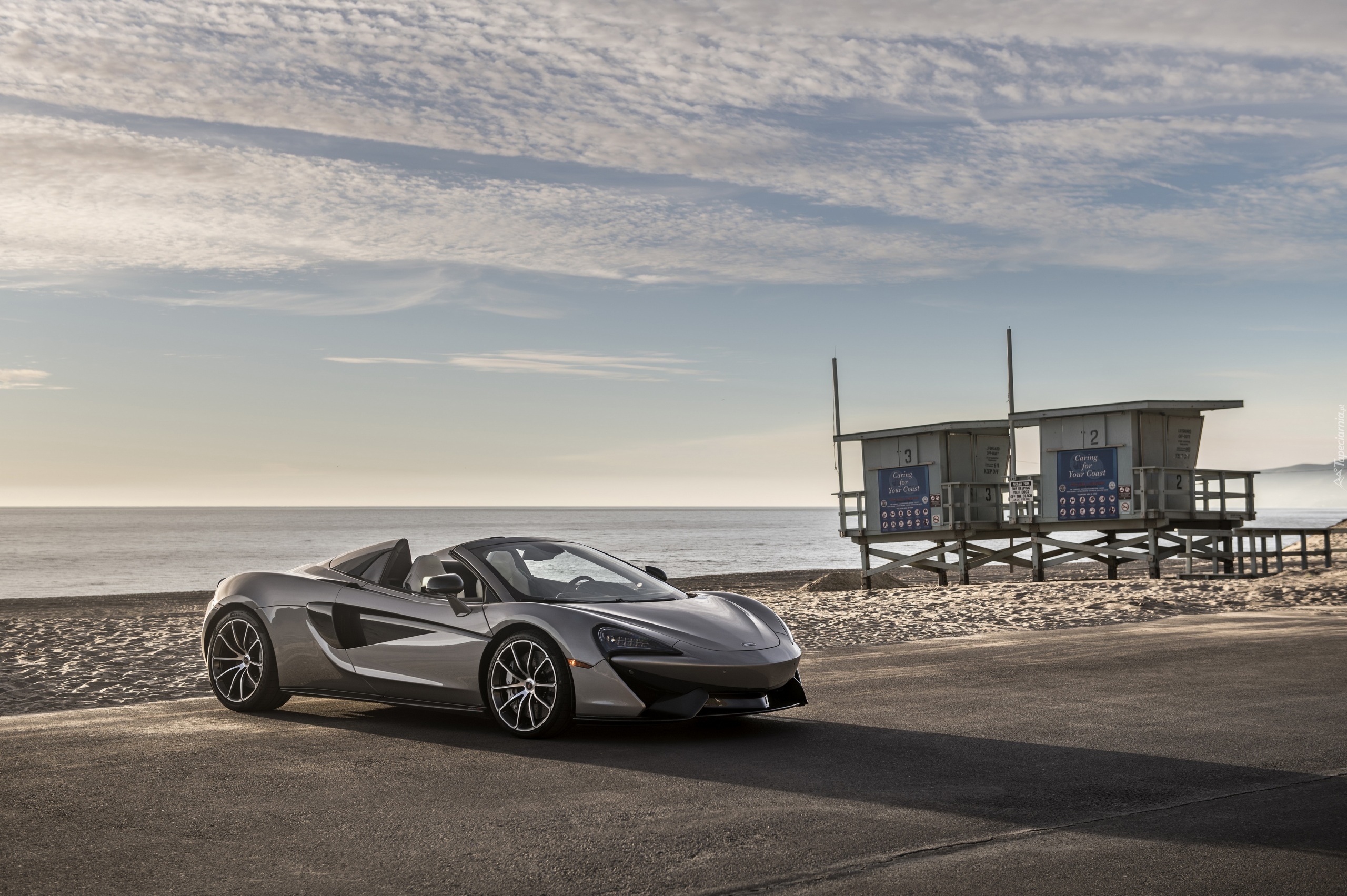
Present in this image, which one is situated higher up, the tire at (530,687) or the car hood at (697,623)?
the car hood at (697,623)

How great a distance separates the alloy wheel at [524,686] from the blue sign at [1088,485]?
2301 cm

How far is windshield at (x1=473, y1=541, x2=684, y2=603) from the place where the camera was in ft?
28.1

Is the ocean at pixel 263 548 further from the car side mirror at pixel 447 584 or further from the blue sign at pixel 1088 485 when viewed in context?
the car side mirror at pixel 447 584

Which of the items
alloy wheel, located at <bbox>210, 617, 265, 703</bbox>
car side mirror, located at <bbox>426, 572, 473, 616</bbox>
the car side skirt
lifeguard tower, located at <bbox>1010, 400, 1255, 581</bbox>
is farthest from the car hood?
lifeguard tower, located at <bbox>1010, 400, 1255, 581</bbox>

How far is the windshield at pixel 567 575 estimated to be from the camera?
8562mm

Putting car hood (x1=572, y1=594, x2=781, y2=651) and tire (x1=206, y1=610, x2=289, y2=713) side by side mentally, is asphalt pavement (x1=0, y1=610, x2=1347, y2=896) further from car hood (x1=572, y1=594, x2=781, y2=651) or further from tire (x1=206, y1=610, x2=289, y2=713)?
car hood (x1=572, y1=594, x2=781, y2=651)

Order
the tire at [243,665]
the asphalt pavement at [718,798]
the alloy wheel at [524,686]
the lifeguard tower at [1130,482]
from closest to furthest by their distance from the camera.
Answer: the asphalt pavement at [718,798], the alloy wheel at [524,686], the tire at [243,665], the lifeguard tower at [1130,482]

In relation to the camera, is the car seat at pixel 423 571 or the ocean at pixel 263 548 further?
the ocean at pixel 263 548

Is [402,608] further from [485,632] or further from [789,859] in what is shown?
[789,859]

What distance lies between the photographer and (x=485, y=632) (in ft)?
27.0

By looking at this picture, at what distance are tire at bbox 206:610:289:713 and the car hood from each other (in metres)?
2.64

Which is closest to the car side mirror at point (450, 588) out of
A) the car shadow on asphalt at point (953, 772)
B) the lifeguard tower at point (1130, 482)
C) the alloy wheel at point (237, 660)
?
the car shadow on asphalt at point (953, 772)

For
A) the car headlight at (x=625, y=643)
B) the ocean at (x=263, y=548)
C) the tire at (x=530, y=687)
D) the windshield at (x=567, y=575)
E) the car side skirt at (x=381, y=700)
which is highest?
the windshield at (x=567, y=575)

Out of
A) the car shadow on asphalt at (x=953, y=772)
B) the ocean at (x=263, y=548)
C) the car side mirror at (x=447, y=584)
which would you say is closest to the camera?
the car shadow on asphalt at (x=953, y=772)
